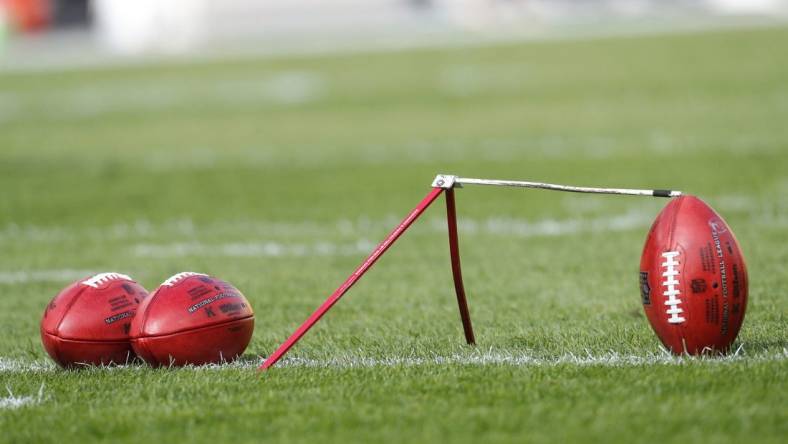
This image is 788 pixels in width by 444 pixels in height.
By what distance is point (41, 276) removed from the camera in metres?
7.52

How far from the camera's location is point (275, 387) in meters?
4.32

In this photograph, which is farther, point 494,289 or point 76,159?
point 76,159

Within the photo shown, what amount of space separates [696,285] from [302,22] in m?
31.0

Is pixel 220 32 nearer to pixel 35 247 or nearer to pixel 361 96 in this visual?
pixel 361 96

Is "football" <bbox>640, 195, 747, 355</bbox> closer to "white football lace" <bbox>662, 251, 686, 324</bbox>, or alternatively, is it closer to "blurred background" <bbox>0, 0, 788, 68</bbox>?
"white football lace" <bbox>662, 251, 686, 324</bbox>

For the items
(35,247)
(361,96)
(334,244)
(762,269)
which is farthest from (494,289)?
(361,96)

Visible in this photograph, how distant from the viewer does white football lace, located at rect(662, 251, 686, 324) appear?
175 inches

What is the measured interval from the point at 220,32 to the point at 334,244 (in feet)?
86.8

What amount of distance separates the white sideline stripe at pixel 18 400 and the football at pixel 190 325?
445 millimetres

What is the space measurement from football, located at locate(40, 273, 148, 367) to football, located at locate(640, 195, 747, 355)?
6.44ft

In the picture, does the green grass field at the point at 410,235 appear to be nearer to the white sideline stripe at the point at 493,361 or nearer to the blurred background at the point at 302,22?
the white sideline stripe at the point at 493,361

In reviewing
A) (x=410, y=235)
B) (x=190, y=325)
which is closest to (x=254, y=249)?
(x=410, y=235)

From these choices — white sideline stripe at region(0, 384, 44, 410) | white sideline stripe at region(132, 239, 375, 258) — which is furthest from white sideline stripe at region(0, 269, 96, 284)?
white sideline stripe at region(0, 384, 44, 410)

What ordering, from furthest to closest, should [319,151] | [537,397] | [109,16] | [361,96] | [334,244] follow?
[109,16] → [361,96] → [319,151] → [334,244] → [537,397]
